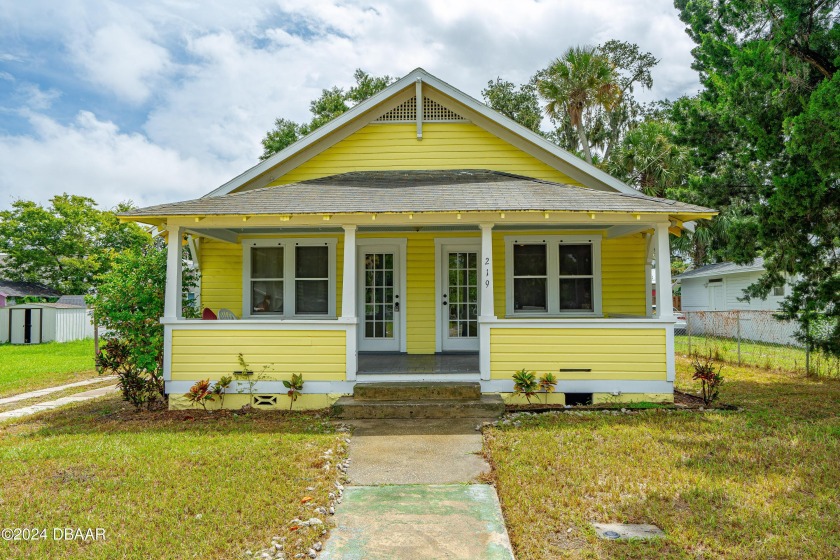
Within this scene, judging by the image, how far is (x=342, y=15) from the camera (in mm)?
10758

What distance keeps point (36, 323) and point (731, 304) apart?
94.1 feet

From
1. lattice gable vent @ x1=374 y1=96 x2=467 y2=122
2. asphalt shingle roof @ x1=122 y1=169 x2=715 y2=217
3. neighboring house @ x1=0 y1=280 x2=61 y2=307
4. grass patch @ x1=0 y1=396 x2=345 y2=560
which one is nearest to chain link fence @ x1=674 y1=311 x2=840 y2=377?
asphalt shingle roof @ x1=122 y1=169 x2=715 y2=217

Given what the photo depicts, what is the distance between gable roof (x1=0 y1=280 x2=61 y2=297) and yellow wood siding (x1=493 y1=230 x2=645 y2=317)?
88.2 feet

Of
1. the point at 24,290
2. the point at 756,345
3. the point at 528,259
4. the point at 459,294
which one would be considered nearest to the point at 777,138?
the point at 528,259

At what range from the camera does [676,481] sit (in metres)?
4.37

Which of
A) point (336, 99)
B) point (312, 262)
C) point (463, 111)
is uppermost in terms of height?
point (336, 99)

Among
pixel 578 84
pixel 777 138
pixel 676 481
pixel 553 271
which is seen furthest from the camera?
pixel 578 84

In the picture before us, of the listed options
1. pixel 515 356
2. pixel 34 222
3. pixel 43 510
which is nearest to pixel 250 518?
pixel 43 510

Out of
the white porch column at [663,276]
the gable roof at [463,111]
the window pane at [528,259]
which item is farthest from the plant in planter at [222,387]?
the white porch column at [663,276]

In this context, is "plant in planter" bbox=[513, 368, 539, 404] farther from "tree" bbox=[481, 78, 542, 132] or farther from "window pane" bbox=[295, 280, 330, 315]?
"tree" bbox=[481, 78, 542, 132]

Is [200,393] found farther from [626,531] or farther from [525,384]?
[626,531]

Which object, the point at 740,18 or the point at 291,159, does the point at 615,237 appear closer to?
the point at 740,18

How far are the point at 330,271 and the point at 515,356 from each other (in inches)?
160

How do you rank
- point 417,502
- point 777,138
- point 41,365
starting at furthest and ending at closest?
point 41,365
point 777,138
point 417,502
